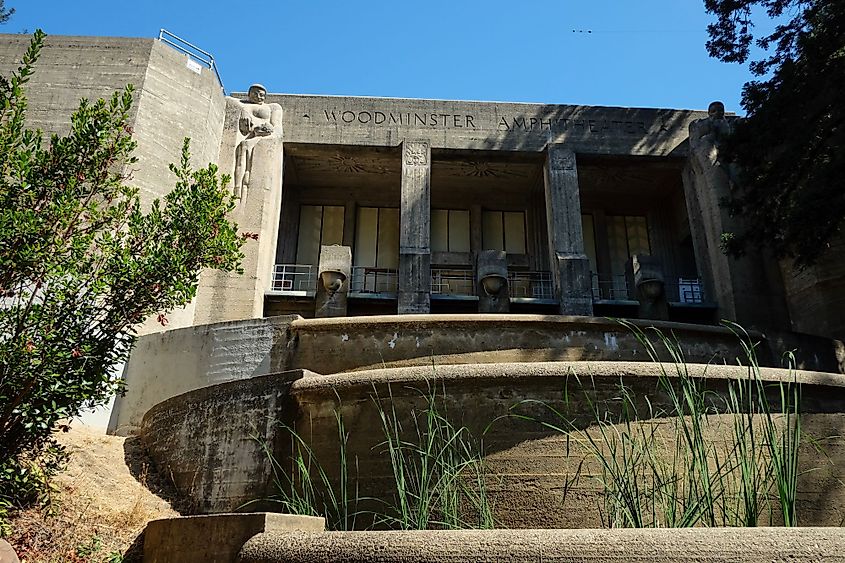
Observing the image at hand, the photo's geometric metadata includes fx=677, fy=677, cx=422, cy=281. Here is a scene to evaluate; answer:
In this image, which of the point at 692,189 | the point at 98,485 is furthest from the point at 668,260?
the point at 98,485

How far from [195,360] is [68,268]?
4.38m

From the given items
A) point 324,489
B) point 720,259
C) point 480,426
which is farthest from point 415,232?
point 324,489

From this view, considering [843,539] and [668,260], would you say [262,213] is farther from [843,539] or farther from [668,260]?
[843,539]

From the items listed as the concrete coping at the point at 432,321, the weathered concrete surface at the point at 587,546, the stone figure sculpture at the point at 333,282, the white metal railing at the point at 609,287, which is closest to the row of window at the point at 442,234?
the white metal railing at the point at 609,287

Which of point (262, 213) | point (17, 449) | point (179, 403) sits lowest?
point (17, 449)

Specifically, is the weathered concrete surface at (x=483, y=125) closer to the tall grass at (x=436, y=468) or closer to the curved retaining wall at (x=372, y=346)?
the curved retaining wall at (x=372, y=346)

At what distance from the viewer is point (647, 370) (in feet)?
17.8

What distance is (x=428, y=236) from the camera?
1584cm

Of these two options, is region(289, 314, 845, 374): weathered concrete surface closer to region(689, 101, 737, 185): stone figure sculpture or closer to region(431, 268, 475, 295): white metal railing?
region(689, 101, 737, 185): stone figure sculpture

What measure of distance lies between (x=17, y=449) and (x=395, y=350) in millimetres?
4400

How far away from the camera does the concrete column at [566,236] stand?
606 inches

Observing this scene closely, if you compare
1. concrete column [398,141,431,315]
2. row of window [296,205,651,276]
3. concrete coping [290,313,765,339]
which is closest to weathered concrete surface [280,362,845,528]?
concrete coping [290,313,765,339]

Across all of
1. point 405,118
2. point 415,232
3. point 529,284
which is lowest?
point 529,284

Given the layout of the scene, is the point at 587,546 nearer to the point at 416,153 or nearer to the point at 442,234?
the point at 416,153
